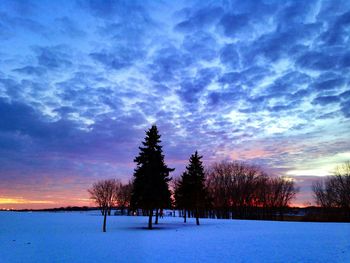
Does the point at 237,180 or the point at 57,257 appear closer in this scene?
the point at 57,257

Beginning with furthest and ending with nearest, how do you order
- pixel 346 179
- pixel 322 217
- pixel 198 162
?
pixel 346 179 → pixel 322 217 → pixel 198 162

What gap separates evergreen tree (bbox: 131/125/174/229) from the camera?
43.3 meters

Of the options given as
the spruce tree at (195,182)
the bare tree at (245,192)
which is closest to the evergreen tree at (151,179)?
the spruce tree at (195,182)

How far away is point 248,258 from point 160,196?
27.1m

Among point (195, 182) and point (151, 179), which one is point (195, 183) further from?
point (151, 179)

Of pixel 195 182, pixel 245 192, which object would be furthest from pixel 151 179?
pixel 245 192

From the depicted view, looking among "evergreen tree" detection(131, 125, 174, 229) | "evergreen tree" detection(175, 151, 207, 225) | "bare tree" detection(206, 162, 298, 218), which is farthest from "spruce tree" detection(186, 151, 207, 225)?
"bare tree" detection(206, 162, 298, 218)

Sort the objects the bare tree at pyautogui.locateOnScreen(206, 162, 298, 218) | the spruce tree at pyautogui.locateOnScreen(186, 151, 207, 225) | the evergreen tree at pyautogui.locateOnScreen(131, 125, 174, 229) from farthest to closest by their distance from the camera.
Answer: the bare tree at pyautogui.locateOnScreen(206, 162, 298, 218) < the spruce tree at pyautogui.locateOnScreen(186, 151, 207, 225) < the evergreen tree at pyautogui.locateOnScreen(131, 125, 174, 229)

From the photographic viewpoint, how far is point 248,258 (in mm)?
17469

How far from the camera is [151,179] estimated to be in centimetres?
4375

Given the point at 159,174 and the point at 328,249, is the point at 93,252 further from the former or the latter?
the point at 159,174

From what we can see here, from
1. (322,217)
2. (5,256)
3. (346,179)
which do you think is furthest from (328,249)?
(346,179)

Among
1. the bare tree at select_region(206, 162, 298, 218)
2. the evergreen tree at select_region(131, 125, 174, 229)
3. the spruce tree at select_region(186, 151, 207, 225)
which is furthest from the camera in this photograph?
the bare tree at select_region(206, 162, 298, 218)

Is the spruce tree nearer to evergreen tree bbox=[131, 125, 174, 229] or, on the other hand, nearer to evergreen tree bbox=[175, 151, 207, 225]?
evergreen tree bbox=[175, 151, 207, 225]
